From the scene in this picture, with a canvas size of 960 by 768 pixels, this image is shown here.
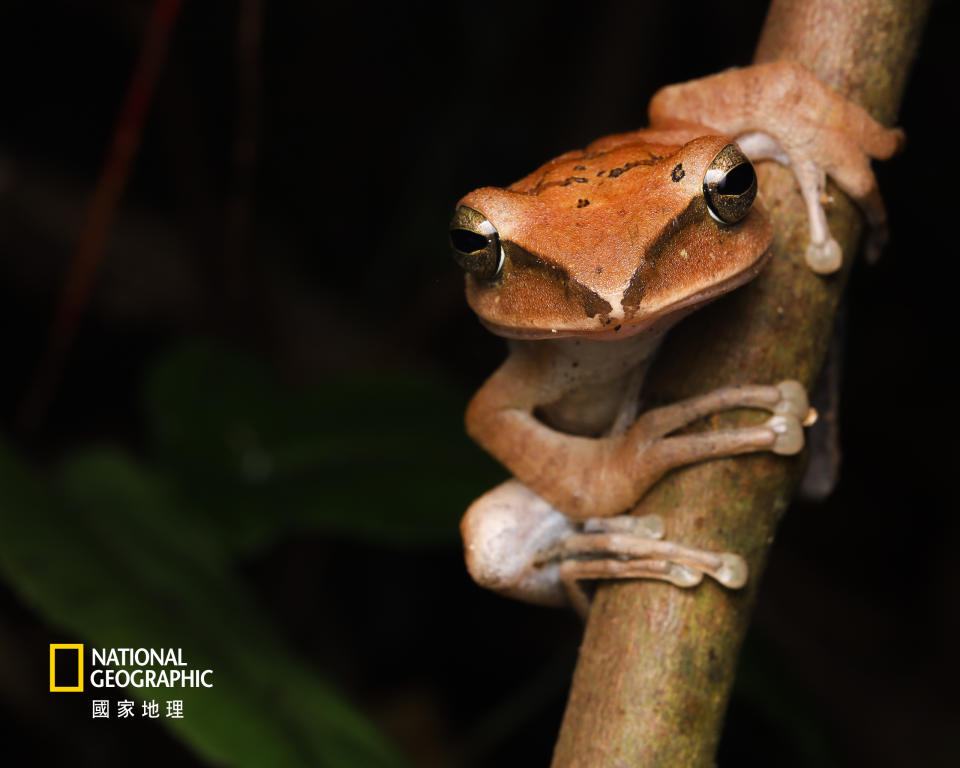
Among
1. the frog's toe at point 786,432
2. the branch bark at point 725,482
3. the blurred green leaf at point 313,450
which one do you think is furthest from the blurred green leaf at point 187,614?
the frog's toe at point 786,432

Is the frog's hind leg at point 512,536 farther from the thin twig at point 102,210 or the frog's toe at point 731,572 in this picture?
the thin twig at point 102,210

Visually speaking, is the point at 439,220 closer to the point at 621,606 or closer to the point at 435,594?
the point at 435,594

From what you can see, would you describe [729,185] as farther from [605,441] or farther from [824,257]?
[605,441]

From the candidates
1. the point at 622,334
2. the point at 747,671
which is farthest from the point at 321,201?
the point at 622,334

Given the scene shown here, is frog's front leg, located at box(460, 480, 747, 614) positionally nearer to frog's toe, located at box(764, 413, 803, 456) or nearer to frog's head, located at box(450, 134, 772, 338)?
frog's toe, located at box(764, 413, 803, 456)

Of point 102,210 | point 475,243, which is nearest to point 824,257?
point 475,243
